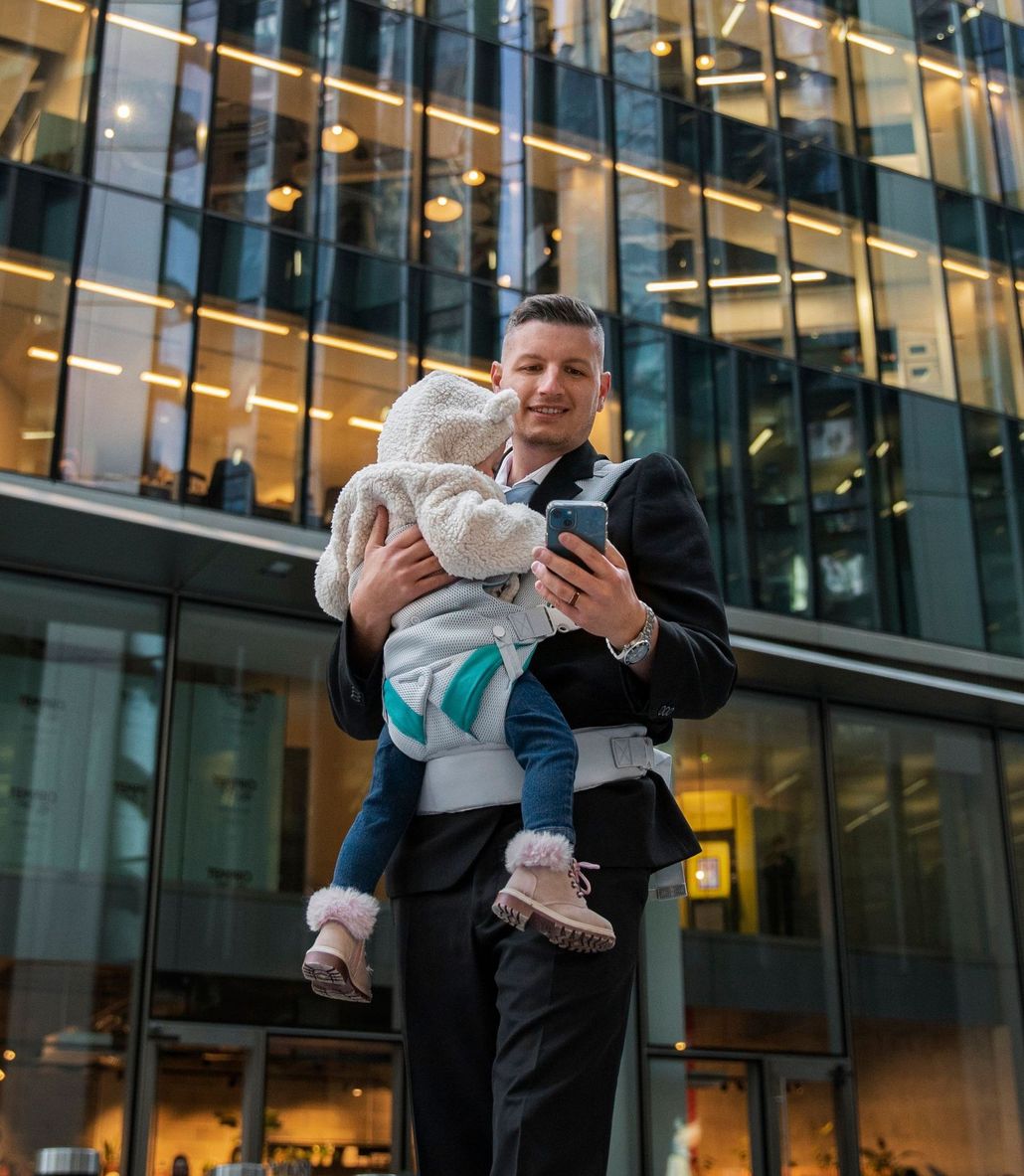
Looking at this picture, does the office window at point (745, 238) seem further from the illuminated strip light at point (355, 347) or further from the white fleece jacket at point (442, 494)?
the white fleece jacket at point (442, 494)

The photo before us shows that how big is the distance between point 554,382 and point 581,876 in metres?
0.94

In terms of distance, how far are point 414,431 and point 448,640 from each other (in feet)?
1.43

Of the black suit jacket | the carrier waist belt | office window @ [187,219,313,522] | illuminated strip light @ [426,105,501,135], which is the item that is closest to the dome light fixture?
illuminated strip light @ [426,105,501,135]

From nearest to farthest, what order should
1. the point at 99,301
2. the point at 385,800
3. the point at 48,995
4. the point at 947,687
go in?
1. the point at 385,800
2. the point at 48,995
3. the point at 99,301
4. the point at 947,687

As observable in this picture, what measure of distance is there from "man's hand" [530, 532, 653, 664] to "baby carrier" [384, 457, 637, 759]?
20 centimetres

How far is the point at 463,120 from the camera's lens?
41.3 feet

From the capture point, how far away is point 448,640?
2.41 m

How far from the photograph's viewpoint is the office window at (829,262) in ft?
45.4

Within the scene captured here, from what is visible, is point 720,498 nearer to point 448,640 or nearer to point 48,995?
point 48,995

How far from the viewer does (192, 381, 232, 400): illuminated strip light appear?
10.6 metres

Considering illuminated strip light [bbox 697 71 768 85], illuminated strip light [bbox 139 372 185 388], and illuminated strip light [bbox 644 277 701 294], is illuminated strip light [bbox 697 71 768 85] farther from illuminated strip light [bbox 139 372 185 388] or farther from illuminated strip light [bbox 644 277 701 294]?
illuminated strip light [bbox 139 372 185 388]

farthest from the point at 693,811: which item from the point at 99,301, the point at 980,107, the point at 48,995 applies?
the point at 980,107

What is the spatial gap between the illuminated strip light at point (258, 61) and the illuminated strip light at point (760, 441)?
16.5ft

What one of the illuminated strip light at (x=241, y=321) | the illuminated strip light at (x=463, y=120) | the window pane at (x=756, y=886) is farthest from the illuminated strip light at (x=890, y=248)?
the illuminated strip light at (x=241, y=321)
